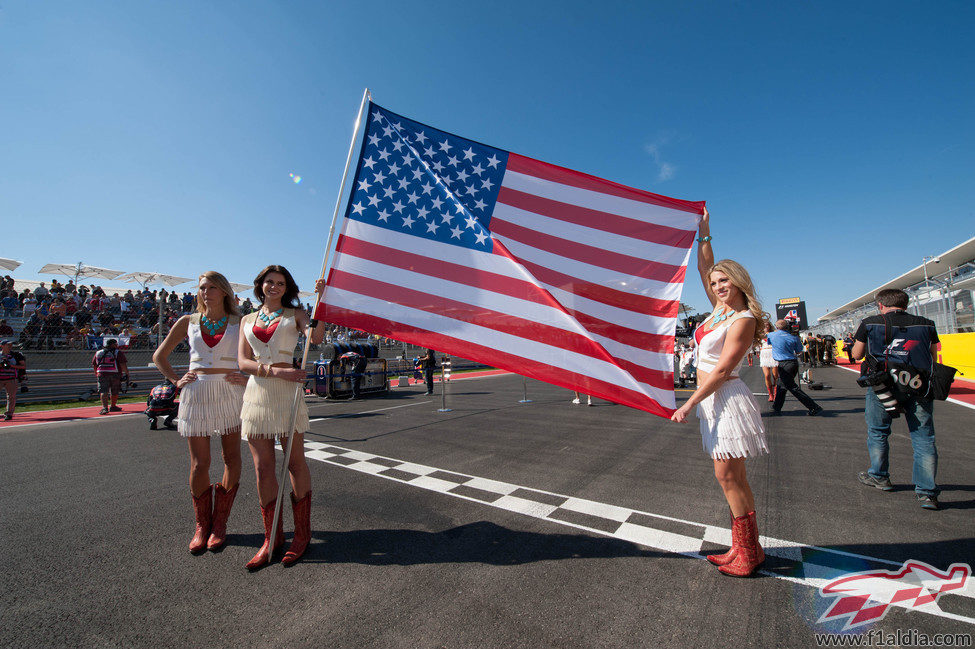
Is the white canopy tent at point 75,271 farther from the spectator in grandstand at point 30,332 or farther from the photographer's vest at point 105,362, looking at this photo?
the photographer's vest at point 105,362

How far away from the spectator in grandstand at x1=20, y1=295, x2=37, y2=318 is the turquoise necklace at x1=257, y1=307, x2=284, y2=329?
A: 1664 centimetres

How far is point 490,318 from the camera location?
3.01m

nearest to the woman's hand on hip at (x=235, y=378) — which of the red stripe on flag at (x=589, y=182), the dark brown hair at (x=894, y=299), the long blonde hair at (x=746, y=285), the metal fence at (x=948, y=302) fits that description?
the red stripe on flag at (x=589, y=182)

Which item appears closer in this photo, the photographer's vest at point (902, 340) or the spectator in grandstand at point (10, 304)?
the photographer's vest at point (902, 340)

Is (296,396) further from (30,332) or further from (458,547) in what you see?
(30,332)

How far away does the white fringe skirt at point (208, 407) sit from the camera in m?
2.82

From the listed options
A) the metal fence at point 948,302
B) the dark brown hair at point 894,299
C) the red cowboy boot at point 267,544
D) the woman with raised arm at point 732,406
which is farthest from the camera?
the metal fence at point 948,302

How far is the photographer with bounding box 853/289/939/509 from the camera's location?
3.34 m

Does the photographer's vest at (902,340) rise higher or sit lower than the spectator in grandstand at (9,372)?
higher

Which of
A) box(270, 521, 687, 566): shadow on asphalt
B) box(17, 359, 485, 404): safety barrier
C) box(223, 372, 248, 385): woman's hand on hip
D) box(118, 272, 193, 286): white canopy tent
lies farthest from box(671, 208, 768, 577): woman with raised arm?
box(118, 272, 193, 286): white canopy tent

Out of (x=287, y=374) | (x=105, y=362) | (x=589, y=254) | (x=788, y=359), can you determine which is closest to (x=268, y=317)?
(x=287, y=374)

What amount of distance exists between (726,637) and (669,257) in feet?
7.34

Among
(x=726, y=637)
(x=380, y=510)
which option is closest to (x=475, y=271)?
(x=380, y=510)

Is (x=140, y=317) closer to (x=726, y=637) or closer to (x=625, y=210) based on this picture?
(x=625, y=210)
